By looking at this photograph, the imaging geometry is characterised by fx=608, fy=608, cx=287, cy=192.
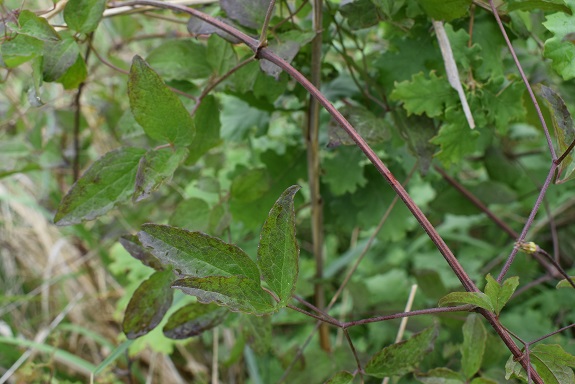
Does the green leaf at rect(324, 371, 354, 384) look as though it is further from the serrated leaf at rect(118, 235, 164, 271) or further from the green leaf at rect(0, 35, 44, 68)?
the green leaf at rect(0, 35, 44, 68)

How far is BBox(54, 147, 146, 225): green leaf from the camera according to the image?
78cm

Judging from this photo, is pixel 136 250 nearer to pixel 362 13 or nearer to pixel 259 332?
pixel 259 332

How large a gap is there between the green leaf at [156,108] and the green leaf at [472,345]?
0.46 metres

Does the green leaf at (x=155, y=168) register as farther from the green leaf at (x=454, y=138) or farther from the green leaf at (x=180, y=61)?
the green leaf at (x=454, y=138)

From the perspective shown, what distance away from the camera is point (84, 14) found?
0.83m

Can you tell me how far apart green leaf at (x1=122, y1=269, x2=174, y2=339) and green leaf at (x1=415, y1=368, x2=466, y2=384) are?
14.6 inches

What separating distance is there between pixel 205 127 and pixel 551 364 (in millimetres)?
612

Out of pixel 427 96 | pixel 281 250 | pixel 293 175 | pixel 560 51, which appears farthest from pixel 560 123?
pixel 293 175

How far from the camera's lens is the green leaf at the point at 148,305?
0.85m

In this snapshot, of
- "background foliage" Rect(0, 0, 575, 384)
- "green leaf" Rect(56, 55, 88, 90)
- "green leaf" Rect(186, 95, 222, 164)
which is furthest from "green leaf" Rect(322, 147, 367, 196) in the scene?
"green leaf" Rect(56, 55, 88, 90)

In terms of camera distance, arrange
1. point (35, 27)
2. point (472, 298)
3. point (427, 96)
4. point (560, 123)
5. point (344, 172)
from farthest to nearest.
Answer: point (344, 172) < point (427, 96) < point (35, 27) < point (560, 123) < point (472, 298)

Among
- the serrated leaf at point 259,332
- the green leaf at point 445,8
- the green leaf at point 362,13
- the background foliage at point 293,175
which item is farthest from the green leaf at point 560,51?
the serrated leaf at point 259,332

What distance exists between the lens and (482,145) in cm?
117

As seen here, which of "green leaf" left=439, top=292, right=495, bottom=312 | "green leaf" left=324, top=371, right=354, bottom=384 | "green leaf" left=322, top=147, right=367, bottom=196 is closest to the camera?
"green leaf" left=439, top=292, right=495, bottom=312
